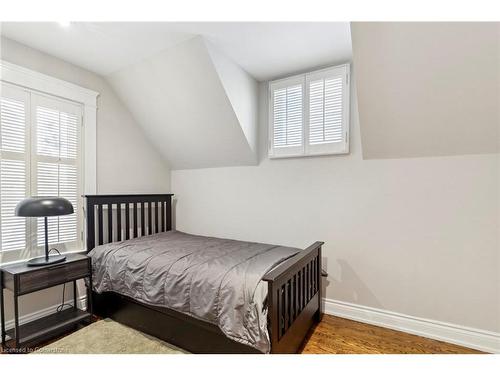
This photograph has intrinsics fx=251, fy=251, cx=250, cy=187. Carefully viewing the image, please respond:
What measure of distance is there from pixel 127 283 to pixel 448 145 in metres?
2.87

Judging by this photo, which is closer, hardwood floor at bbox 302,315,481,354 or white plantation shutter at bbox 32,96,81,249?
hardwood floor at bbox 302,315,481,354

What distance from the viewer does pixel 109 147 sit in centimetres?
285

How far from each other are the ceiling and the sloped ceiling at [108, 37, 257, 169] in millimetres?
105

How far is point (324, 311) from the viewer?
256 cm

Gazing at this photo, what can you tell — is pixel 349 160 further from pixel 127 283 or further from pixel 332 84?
pixel 127 283

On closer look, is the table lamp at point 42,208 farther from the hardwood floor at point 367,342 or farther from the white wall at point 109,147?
the hardwood floor at point 367,342

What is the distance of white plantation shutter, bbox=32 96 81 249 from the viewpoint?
7.48 ft

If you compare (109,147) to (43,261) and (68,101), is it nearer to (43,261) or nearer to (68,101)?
(68,101)

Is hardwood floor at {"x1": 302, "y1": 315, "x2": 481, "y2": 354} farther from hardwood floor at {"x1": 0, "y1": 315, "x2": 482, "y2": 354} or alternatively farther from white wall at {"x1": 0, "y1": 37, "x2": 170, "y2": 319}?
white wall at {"x1": 0, "y1": 37, "x2": 170, "y2": 319}

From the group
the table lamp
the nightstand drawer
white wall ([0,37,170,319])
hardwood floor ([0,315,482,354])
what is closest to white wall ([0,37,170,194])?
white wall ([0,37,170,319])

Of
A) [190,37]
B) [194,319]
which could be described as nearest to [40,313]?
[194,319]

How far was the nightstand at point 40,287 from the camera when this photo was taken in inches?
71.2

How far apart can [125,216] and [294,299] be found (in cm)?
215
